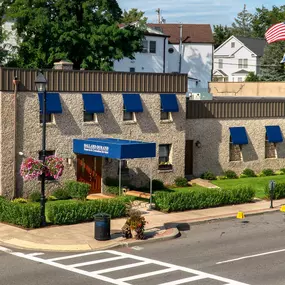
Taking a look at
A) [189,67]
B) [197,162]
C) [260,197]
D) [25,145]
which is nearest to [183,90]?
[197,162]

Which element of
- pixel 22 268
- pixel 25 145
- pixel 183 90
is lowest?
pixel 22 268

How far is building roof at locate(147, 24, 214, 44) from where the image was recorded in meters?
90.8

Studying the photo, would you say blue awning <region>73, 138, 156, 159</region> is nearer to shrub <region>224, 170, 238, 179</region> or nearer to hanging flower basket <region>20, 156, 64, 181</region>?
hanging flower basket <region>20, 156, 64, 181</region>

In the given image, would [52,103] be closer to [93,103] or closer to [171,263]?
[93,103]

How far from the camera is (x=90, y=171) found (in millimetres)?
34500

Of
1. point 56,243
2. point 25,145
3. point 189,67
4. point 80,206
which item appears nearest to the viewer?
point 56,243

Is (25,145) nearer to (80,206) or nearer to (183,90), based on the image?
(80,206)

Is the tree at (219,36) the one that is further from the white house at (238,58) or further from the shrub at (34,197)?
the shrub at (34,197)

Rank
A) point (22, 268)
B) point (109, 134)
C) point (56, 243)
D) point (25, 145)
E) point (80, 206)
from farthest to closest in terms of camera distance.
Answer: point (109, 134), point (25, 145), point (80, 206), point (56, 243), point (22, 268)

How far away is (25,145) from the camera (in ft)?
106

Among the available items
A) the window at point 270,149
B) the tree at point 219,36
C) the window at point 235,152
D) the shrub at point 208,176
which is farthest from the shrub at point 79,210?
the tree at point 219,36

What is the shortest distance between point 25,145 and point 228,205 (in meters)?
10.2

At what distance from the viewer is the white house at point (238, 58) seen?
107m

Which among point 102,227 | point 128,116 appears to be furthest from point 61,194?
point 102,227
